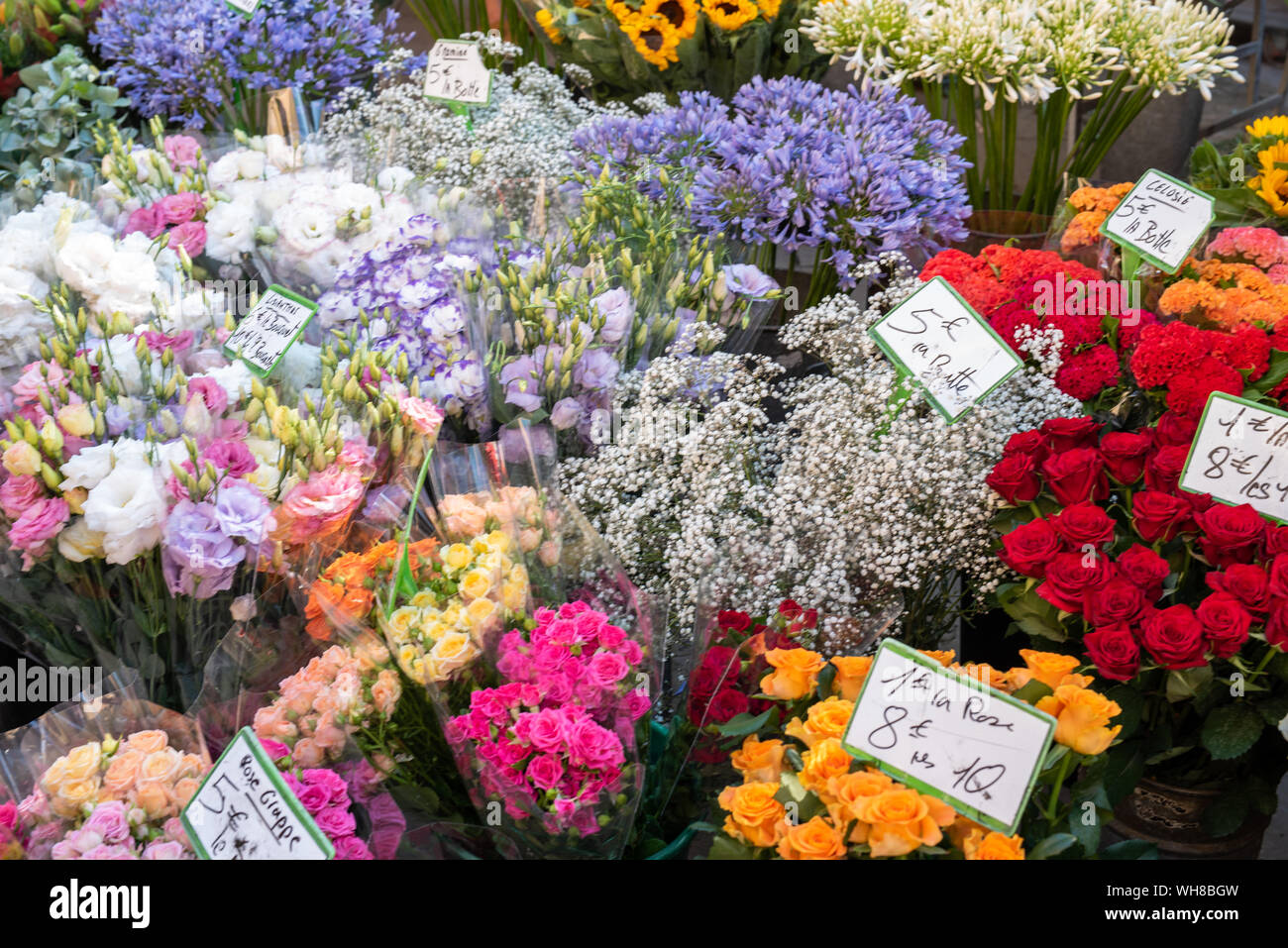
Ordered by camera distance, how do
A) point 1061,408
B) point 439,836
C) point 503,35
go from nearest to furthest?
point 439,836 < point 1061,408 < point 503,35

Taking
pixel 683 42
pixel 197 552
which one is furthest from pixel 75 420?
pixel 683 42

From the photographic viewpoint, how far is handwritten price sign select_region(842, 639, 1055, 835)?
2.98 ft

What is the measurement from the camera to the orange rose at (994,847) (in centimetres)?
88

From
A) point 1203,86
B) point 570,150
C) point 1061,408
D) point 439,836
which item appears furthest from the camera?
point 570,150

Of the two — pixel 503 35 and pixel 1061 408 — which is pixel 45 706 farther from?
pixel 503 35

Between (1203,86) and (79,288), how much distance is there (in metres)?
2.05

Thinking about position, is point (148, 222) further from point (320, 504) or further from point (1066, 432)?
point (1066, 432)

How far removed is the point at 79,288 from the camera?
1.68 metres

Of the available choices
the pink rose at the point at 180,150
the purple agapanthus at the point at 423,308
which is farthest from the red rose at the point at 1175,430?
the pink rose at the point at 180,150

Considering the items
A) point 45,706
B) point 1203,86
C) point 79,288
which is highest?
point 1203,86

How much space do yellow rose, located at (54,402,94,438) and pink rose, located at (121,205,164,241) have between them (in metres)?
0.71

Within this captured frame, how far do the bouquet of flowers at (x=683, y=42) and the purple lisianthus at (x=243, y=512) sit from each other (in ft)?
5.29

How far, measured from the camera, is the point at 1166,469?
1307 millimetres

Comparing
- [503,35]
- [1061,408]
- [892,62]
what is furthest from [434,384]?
[503,35]
